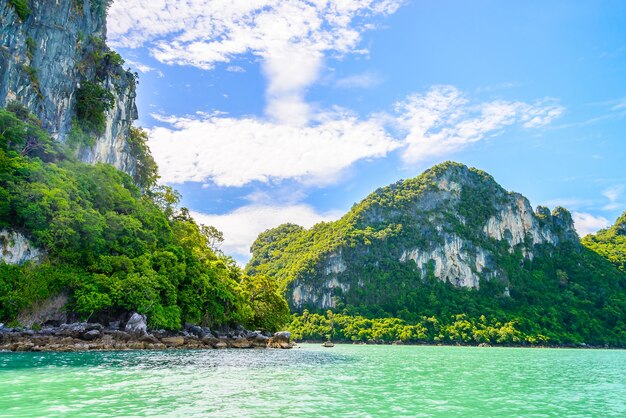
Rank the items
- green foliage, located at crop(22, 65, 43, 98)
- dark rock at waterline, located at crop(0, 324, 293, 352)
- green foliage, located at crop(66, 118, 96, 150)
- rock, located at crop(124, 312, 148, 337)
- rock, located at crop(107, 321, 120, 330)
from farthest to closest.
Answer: green foliage, located at crop(66, 118, 96, 150) < green foliage, located at crop(22, 65, 43, 98) < rock, located at crop(107, 321, 120, 330) < rock, located at crop(124, 312, 148, 337) < dark rock at waterline, located at crop(0, 324, 293, 352)

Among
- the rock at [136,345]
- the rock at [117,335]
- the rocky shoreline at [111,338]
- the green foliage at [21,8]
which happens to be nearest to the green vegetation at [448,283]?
the rocky shoreline at [111,338]

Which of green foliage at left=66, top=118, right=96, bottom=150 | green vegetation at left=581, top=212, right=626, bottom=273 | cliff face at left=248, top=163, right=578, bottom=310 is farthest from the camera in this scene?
green vegetation at left=581, top=212, right=626, bottom=273

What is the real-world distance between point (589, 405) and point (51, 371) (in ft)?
56.6

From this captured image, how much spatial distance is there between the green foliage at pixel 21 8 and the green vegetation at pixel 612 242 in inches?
5024

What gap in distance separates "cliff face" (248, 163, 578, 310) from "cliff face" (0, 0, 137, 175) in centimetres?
6851

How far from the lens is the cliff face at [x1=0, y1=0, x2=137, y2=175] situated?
3472 centimetres

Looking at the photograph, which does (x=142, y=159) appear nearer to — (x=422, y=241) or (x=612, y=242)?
(x=422, y=241)

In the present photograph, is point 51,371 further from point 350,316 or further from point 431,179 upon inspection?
point 431,179

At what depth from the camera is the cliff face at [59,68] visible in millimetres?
34719

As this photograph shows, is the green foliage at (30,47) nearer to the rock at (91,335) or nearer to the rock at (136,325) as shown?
the rock at (136,325)

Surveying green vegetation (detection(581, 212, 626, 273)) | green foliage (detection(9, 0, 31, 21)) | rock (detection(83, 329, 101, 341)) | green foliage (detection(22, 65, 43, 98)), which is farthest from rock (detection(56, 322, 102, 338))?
green vegetation (detection(581, 212, 626, 273))

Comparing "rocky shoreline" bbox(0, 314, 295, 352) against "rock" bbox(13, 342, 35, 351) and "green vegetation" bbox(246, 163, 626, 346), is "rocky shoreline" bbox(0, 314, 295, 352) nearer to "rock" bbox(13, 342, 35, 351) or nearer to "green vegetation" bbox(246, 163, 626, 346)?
"rock" bbox(13, 342, 35, 351)

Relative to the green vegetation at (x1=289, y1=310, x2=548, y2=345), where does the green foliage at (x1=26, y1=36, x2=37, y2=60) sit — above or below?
above

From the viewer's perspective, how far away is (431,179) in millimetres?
132375
